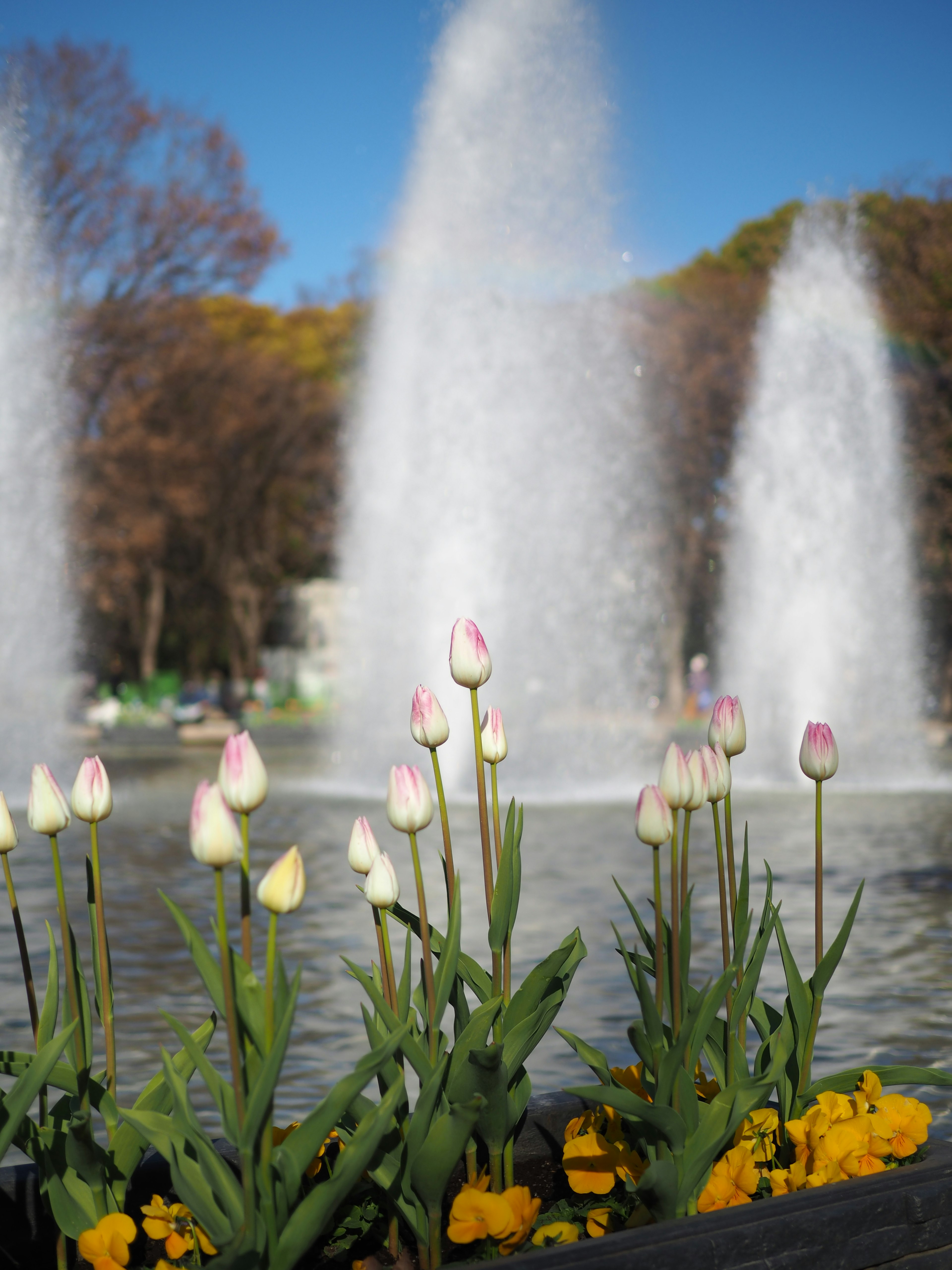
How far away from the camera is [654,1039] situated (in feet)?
8.69

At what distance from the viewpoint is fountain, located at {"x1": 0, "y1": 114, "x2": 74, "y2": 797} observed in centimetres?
2067

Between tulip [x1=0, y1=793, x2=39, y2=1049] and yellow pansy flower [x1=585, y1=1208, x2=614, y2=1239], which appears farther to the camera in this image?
yellow pansy flower [x1=585, y1=1208, x2=614, y2=1239]

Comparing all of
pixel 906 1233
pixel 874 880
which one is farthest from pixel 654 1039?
pixel 874 880

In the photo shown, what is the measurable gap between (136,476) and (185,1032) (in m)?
31.0

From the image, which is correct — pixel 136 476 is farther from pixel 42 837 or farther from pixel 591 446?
pixel 42 837

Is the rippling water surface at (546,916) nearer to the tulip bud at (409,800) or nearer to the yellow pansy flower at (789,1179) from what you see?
the tulip bud at (409,800)

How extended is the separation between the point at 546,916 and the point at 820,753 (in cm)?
579

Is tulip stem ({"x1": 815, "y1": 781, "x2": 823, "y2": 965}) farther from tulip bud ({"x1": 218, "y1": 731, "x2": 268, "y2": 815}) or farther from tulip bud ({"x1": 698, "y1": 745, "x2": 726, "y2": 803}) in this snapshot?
tulip bud ({"x1": 218, "y1": 731, "x2": 268, "y2": 815})

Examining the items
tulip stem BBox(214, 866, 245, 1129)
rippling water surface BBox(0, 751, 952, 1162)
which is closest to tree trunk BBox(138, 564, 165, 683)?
rippling water surface BBox(0, 751, 952, 1162)

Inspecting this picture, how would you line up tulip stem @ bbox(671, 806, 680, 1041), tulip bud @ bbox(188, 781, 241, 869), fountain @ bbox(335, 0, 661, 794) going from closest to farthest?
tulip bud @ bbox(188, 781, 241, 869), tulip stem @ bbox(671, 806, 680, 1041), fountain @ bbox(335, 0, 661, 794)

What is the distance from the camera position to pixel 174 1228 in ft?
8.37

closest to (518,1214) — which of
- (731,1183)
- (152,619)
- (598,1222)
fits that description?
(598,1222)

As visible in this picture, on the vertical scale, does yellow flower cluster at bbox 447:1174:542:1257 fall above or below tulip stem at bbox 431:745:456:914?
below

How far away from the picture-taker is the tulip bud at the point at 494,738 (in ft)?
9.64
